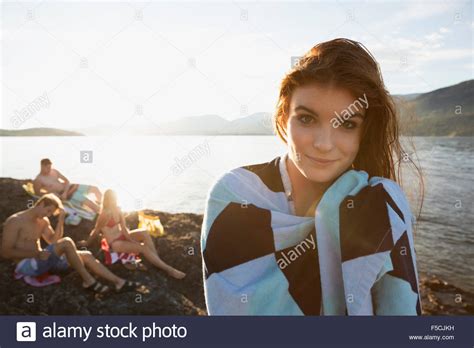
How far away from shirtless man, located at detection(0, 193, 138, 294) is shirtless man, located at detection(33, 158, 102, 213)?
1608mm

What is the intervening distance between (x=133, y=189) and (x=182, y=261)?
2087 millimetres

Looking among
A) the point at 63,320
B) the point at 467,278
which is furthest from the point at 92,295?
the point at 467,278

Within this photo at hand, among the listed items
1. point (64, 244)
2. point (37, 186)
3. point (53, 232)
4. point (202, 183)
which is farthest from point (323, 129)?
point (202, 183)

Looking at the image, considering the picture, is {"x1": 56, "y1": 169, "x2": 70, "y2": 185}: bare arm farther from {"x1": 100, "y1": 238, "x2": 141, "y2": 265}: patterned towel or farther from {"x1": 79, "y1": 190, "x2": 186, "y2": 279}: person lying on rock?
{"x1": 100, "y1": 238, "x2": 141, "y2": 265}: patterned towel

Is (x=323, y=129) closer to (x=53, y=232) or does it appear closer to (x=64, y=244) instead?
(x=64, y=244)

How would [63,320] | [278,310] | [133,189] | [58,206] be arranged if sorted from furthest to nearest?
[133,189] → [58,206] → [63,320] → [278,310]

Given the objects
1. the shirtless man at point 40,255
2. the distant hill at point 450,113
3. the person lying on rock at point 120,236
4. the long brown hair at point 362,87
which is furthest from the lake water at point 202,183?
the distant hill at point 450,113

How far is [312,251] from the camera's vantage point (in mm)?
1664

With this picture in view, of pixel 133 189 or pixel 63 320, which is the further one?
pixel 133 189

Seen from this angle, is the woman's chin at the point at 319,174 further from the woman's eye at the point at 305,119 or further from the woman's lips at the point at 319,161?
the woman's eye at the point at 305,119

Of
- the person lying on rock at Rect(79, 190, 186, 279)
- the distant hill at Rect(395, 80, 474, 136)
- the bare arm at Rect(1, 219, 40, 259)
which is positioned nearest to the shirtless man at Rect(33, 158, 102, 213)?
the person lying on rock at Rect(79, 190, 186, 279)

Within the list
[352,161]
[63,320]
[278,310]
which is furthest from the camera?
[63,320]

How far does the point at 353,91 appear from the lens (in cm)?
173

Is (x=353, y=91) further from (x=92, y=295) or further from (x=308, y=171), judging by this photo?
(x=92, y=295)
